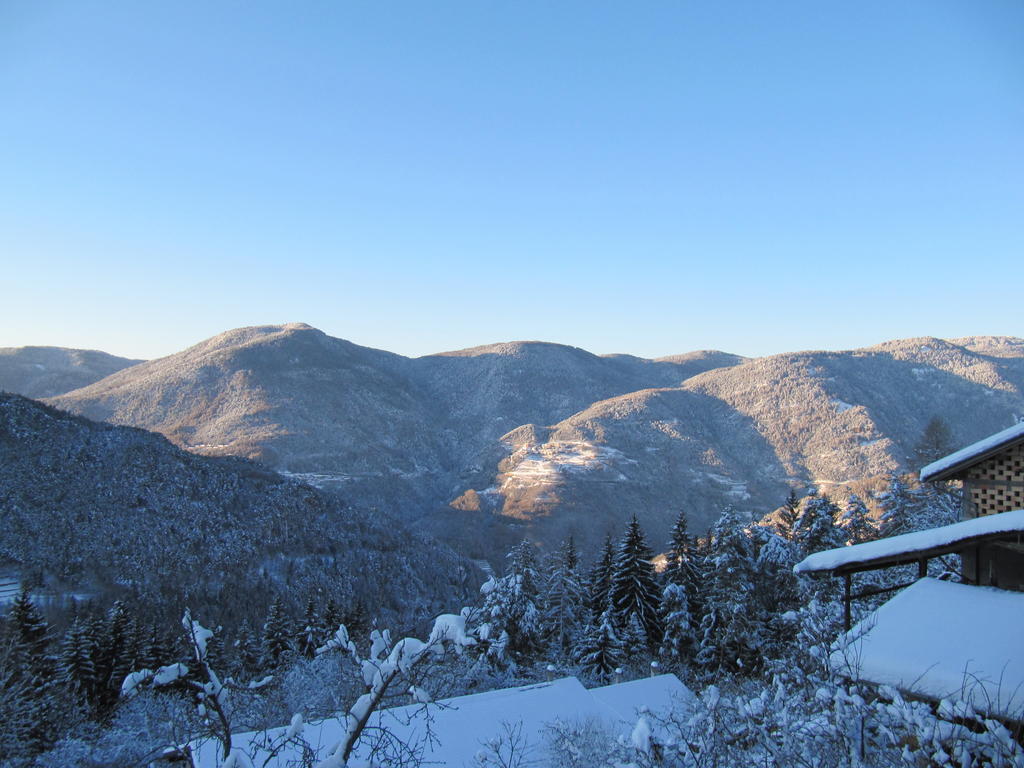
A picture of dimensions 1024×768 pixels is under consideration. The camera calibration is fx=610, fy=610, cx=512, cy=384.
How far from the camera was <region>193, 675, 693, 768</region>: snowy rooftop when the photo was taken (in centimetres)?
1301

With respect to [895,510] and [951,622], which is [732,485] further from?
[951,622]

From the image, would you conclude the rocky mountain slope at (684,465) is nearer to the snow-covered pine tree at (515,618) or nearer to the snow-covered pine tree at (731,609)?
the snow-covered pine tree at (515,618)

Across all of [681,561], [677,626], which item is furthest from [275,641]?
[681,561]

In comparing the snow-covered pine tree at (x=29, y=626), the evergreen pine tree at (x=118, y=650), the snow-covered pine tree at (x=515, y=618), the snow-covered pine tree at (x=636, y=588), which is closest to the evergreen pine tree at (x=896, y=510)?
the snow-covered pine tree at (x=636, y=588)

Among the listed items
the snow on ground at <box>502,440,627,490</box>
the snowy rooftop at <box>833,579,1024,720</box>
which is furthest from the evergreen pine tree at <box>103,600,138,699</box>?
the snow on ground at <box>502,440,627,490</box>

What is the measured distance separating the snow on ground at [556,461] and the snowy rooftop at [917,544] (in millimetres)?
146832

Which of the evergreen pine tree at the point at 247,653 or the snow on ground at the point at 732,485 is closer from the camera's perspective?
the evergreen pine tree at the point at 247,653

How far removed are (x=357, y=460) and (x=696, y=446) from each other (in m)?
102

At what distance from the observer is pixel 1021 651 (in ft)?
21.5

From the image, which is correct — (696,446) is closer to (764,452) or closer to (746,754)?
(764,452)

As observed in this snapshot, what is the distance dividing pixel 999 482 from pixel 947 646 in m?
6.31

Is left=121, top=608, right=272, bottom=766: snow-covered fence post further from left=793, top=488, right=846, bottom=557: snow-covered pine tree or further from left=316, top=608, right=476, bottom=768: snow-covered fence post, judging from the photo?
left=793, top=488, right=846, bottom=557: snow-covered pine tree

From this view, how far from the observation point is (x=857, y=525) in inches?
1075

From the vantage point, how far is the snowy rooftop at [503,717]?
1301cm
